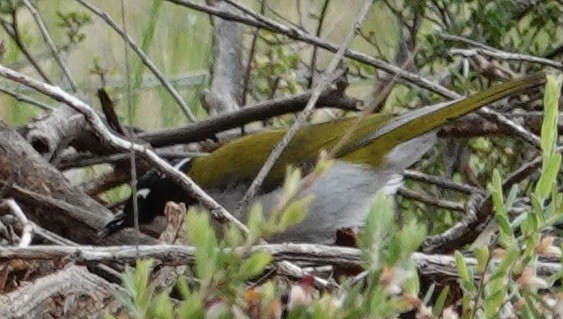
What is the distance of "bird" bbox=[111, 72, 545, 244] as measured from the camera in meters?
3.65

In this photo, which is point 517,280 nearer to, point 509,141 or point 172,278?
point 172,278

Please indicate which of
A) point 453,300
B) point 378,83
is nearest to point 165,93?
point 378,83

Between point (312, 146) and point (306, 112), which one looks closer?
point (306, 112)

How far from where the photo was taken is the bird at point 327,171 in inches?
144

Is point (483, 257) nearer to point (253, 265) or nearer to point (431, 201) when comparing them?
point (253, 265)

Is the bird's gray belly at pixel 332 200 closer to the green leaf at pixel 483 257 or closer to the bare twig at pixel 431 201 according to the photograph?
the bare twig at pixel 431 201

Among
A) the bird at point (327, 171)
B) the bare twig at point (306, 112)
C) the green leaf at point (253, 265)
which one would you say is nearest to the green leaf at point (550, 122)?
the green leaf at point (253, 265)

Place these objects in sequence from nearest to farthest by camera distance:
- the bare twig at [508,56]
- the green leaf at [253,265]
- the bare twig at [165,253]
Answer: the green leaf at [253,265] < the bare twig at [165,253] < the bare twig at [508,56]

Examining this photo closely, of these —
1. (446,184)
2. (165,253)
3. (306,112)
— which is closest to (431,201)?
(446,184)

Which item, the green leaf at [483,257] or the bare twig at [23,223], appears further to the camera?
the bare twig at [23,223]

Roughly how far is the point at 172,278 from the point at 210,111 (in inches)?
77.1

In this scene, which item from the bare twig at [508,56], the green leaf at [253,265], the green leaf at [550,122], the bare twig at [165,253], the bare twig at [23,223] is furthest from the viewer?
the bare twig at [508,56]

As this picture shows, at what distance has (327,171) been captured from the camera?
149 inches

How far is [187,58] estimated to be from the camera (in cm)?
523
